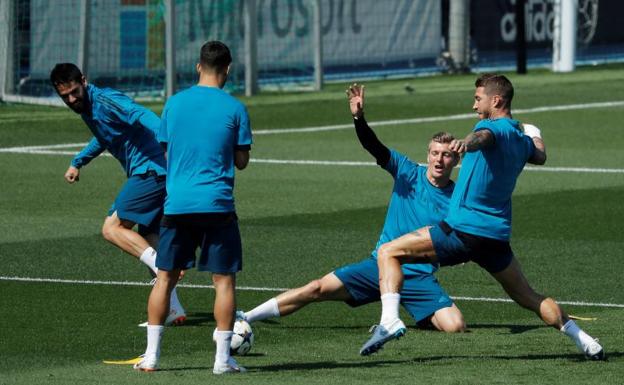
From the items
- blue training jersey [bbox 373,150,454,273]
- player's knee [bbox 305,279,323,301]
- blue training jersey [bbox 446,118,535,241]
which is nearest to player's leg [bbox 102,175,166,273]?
player's knee [bbox 305,279,323,301]

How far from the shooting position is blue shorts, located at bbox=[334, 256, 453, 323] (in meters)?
11.7

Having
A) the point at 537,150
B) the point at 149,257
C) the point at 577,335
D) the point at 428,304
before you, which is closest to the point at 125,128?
the point at 149,257

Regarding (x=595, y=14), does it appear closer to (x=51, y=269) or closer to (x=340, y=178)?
(x=340, y=178)

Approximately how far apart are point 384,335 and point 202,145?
1.56 metres

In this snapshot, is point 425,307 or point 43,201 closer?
point 425,307

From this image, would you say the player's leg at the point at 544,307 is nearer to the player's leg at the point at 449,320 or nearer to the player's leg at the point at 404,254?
the player's leg at the point at 404,254

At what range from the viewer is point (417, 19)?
122ft

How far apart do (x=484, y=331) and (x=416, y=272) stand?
0.68 meters

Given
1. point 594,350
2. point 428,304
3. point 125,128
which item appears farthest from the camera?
point 125,128

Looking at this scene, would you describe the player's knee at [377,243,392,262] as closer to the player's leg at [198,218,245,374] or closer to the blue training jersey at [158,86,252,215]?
the player's leg at [198,218,245,374]

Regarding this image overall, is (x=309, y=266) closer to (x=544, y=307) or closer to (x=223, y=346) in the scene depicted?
(x=544, y=307)

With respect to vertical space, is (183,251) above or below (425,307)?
above

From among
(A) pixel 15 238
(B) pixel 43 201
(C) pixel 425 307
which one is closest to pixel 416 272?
(C) pixel 425 307

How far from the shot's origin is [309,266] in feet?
47.9
